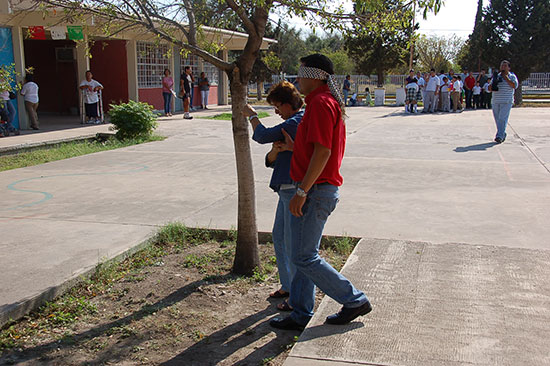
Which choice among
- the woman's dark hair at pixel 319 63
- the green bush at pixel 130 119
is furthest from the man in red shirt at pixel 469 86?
the woman's dark hair at pixel 319 63

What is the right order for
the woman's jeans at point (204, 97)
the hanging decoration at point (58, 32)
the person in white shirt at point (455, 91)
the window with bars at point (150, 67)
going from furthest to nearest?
the woman's jeans at point (204, 97), the person in white shirt at point (455, 91), the window with bars at point (150, 67), the hanging decoration at point (58, 32)

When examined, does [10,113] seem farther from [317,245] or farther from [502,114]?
[317,245]

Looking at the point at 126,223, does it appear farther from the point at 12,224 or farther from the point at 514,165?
the point at 514,165

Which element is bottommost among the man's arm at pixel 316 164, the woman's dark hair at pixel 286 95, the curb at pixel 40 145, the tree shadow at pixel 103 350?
the tree shadow at pixel 103 350

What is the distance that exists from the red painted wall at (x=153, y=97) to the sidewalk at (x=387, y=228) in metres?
9.25

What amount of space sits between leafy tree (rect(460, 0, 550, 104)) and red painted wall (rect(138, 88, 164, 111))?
1887 centimetres

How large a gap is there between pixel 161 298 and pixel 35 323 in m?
0.97

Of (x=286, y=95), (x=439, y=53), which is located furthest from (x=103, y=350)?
(x=439, y=53)

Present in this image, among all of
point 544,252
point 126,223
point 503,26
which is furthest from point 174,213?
point 503,26

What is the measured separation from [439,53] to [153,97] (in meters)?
32.2

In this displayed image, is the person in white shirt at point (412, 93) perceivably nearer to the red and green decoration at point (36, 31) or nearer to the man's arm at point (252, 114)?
the red and green decoration at point (36, 31)

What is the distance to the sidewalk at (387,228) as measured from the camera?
3426 millimetres

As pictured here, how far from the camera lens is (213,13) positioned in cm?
495

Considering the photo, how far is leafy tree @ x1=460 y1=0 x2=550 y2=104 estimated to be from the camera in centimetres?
3002
